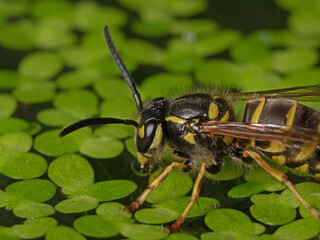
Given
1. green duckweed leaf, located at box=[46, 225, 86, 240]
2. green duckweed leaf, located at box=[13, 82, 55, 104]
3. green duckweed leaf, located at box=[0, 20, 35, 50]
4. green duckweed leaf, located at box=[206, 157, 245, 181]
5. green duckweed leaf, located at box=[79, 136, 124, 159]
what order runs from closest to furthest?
green duckweed leaf, located at box=[46, 225, 86, 240] → green duckweed leaf, located at box=[206, 157, 245, 181] → green duckweed leaf, located at box=[79, 136, 124, 159] → green duckweed leaf, located at box=[13, 82, 55, 104] → green duckweed leaf, located at box=[0, 20, 35, 50]

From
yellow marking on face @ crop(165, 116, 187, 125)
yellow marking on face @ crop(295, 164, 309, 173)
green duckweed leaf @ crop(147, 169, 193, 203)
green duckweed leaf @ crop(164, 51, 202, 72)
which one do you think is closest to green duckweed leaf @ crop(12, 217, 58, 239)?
green duckweed leaf @ crop(147, 169, 193, 203)

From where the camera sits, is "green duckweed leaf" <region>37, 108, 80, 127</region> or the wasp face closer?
the wasp face

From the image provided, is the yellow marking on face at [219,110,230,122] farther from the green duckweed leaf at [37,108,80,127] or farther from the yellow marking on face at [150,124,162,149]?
the green duckweed leaf at [37,108,80,127]

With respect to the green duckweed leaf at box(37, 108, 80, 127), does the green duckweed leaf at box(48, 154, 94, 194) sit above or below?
Result: below

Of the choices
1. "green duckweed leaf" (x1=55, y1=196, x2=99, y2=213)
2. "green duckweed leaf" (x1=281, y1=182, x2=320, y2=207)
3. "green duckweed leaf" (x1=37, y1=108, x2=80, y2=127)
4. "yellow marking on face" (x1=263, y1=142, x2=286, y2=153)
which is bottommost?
"green duckweed leaf" (x1=55, y1=196, x2=99, y2=213)

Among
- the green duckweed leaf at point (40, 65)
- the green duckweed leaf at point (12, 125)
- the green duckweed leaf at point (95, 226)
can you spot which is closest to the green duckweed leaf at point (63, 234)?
the green duckweed leaf at point (95, 226)

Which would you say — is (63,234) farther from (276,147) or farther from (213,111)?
(276,147)

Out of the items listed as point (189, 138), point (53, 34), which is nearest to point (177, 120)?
point (189, 138)

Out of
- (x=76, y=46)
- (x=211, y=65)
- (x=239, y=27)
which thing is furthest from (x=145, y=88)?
(x=239, y=27)
